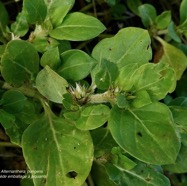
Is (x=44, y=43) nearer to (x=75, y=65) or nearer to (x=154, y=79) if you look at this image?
(x=75, y=65)

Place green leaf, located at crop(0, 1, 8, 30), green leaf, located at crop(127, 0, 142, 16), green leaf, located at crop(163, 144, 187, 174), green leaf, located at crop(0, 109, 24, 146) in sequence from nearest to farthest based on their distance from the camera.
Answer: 1. green leaf, located at crop(0, 109, 24, 146)
2. green leaf, located at crop(163, 144, 187, 174)
3. green leaf, located at crop(0, 1, 8, 30)
4. green leaf, located at crop(127, 0, 142, 16)

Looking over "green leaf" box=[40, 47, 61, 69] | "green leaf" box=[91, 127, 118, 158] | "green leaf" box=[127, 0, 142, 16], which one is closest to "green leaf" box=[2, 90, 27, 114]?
"green leaf" box=[40, 47, 61, 69]

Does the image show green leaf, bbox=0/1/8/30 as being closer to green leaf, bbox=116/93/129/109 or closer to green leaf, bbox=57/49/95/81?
green leaf, bbox=57/49/95/81

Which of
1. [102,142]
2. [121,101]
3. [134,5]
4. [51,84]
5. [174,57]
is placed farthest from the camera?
[134,5]

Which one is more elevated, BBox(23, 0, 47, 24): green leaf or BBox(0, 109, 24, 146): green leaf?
BBox(23, 0, 47, 24): green leaf

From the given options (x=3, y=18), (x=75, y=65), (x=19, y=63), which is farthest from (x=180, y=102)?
(x=3, y=18)

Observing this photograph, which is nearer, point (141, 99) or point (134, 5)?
point (141, 99)

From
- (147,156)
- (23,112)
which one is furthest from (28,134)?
(147,156)
